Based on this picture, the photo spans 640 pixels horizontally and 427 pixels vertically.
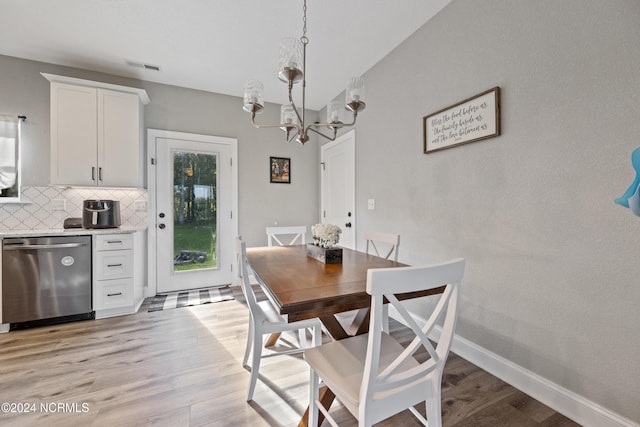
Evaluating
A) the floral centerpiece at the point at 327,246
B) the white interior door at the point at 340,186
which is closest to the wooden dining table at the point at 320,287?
the floral centerpiece at the point at 327,246

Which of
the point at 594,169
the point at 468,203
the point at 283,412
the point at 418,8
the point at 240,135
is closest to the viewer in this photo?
the point at 594,169

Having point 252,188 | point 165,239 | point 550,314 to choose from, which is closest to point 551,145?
point 550,314

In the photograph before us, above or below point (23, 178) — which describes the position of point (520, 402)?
below

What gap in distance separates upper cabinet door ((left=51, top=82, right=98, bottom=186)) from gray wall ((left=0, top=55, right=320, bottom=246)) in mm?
304

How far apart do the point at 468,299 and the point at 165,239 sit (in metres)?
3.42

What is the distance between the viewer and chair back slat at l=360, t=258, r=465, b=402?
78cm

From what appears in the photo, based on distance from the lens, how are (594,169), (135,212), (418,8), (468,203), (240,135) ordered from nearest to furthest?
(594,169) → (468,203) → (418,8) → (135,212) → (240,135)

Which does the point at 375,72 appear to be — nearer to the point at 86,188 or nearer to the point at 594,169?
the point at 594,169

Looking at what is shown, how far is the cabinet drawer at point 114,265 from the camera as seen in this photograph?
2586 mm

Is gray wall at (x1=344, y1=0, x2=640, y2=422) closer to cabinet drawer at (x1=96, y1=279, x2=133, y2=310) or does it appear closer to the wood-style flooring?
the wood-style flooring

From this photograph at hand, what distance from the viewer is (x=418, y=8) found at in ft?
6.77

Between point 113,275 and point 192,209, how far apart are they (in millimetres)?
1137

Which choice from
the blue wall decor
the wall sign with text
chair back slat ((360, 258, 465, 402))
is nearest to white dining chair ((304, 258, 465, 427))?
chair back slat ((360, 258, 465, 402))

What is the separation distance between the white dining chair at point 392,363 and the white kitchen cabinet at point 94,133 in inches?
118
